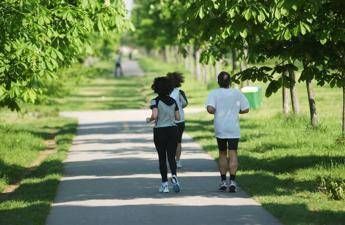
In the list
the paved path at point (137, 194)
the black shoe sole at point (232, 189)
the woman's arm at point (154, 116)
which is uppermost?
the woman's arm at point (154, 116)

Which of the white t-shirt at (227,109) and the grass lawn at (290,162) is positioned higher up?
the white t-shirt at (227,109)

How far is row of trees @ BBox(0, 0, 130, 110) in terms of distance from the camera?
503 inches

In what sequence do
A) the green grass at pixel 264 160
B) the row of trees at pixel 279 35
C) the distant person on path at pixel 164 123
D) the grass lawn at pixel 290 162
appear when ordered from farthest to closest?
1. the distant person on path at pixel 164 123
2. the row of trees at pixel 279 35
3. the green grass at pixel 264 160
4. the grass lawn at pixel 290 162

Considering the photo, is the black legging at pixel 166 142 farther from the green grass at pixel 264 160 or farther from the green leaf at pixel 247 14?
the green leaf at pixel 247 14

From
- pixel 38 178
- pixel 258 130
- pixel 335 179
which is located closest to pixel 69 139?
pixel 258 130

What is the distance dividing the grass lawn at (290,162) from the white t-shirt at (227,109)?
→ 88 centimetres

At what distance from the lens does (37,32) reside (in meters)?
13.5

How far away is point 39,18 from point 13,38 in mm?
495

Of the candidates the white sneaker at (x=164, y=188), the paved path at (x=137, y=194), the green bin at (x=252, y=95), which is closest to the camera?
the paved path at (x=137, y=194)

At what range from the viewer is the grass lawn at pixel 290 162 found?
34.8 feet

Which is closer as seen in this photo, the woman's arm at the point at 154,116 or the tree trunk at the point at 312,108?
the woman's arm at the point at 154,116

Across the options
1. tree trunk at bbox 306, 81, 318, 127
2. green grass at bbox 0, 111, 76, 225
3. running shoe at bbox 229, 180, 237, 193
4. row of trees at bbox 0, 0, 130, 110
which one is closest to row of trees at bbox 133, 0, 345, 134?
running shoe at bbox 229, 180, 237, 193

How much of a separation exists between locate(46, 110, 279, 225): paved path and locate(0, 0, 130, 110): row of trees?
1.83 metres

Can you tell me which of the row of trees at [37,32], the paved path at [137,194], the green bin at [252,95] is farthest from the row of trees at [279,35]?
the green bin at [252,95]
